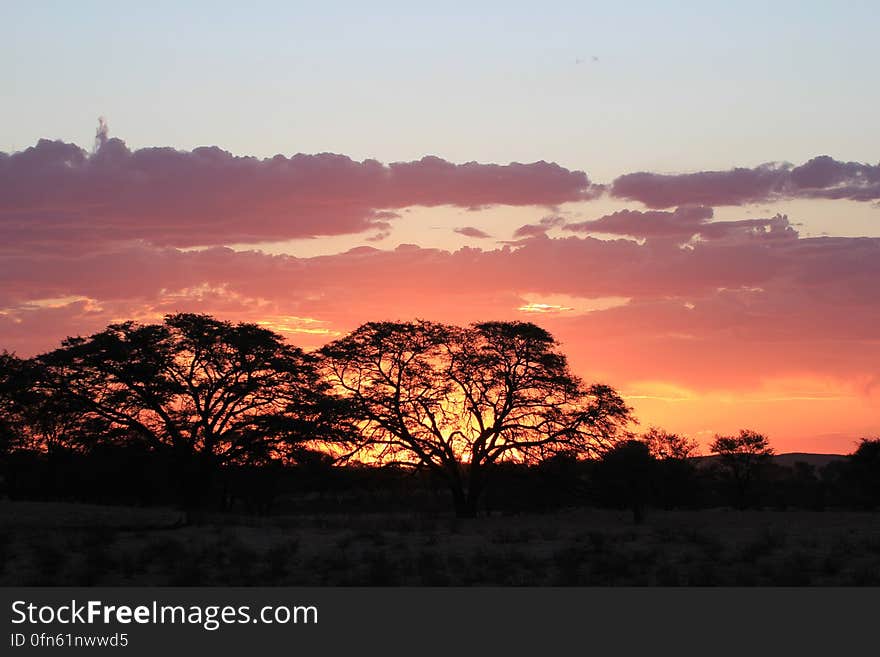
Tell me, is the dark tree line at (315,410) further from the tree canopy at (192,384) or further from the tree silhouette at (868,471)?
Result: the tree silhouette at (868,471)

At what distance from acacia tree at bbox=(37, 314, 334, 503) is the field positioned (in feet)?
63.6

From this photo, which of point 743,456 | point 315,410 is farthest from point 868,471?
point 315,410

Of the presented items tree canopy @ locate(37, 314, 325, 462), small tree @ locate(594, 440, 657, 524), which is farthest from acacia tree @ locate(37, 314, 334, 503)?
small tree @ locate(594, 440, 657, 524)

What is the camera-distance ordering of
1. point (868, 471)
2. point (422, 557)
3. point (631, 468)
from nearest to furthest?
1. point (422, 557)
2. point (631, 468)
3. point (868, 471)

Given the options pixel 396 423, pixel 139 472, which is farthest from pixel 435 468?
pixel 139 472

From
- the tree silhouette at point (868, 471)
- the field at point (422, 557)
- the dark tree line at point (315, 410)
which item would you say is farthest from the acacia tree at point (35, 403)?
the tree silhouette at point (868, 471)

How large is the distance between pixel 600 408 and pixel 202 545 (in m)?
29.8

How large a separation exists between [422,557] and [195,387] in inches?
1272

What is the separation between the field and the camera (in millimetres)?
21703

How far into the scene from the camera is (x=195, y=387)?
54625mm

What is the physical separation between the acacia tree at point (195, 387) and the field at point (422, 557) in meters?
19.4

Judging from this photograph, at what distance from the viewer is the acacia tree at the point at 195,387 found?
53375 mm

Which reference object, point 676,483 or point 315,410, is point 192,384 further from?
point 676,483
